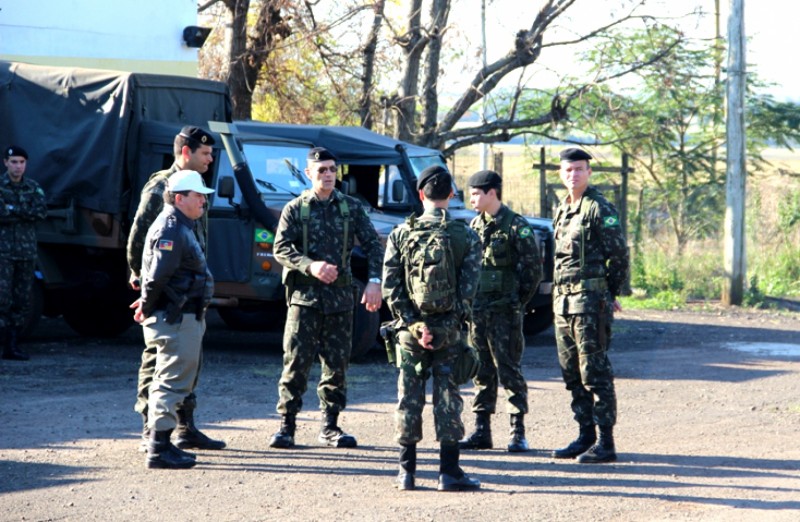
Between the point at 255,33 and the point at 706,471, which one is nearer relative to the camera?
the point at 706,471

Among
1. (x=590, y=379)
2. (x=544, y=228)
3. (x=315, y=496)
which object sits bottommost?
(x=315, y=496)

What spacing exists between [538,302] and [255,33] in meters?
7.73

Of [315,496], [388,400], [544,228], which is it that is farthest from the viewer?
[544,228]

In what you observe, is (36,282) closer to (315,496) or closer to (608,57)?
(315,496)

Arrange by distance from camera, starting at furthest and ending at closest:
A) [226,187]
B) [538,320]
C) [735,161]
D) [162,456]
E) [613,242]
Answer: [735,161] < [538,320] < [226,187] < [613,242] < [162,456]

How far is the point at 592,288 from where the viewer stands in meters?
6.96

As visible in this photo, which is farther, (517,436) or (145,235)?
(517,436)

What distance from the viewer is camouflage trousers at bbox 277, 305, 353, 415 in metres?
7.22

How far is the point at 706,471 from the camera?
684 centimetres

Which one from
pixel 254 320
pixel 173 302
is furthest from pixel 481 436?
pixel 254 320

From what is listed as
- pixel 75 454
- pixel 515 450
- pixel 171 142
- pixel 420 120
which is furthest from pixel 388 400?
pixel 420 120

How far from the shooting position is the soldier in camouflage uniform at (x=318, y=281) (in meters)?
7.20

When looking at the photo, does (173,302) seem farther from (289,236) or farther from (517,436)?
(517,436)

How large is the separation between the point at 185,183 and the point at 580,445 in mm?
2777
